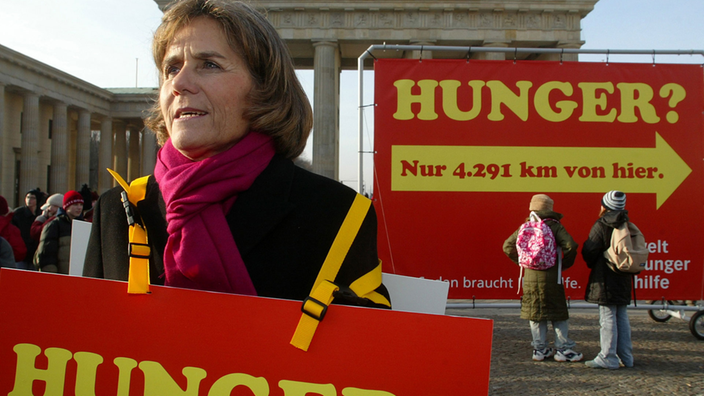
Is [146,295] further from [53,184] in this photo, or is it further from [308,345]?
[53,184]

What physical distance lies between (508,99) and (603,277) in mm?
2168

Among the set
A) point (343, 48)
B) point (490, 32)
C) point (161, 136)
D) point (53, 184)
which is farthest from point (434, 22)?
point (161, 136)

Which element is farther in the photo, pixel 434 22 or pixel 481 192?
pixel 434 22

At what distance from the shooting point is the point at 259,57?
4.95 feet

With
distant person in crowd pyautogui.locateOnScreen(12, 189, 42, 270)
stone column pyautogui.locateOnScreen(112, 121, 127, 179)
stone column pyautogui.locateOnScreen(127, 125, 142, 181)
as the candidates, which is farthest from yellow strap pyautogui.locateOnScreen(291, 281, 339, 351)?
stone column pyautogui.locateOnScreen(127, 125, 142, 181)

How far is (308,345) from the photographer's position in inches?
45.4

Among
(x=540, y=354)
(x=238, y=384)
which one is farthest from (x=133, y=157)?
(x=238, y=384)

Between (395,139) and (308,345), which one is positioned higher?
(395,139)

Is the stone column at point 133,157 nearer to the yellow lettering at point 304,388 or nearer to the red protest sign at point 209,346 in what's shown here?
the red protest sign at point 209,346

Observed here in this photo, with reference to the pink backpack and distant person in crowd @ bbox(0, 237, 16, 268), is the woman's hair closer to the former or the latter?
the pink backpack

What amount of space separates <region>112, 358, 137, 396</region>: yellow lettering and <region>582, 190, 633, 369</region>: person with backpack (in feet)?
17.6

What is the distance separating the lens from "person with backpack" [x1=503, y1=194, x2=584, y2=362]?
5.62m

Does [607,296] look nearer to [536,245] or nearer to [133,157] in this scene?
[536,245]

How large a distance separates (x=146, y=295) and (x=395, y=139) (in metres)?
4.82
